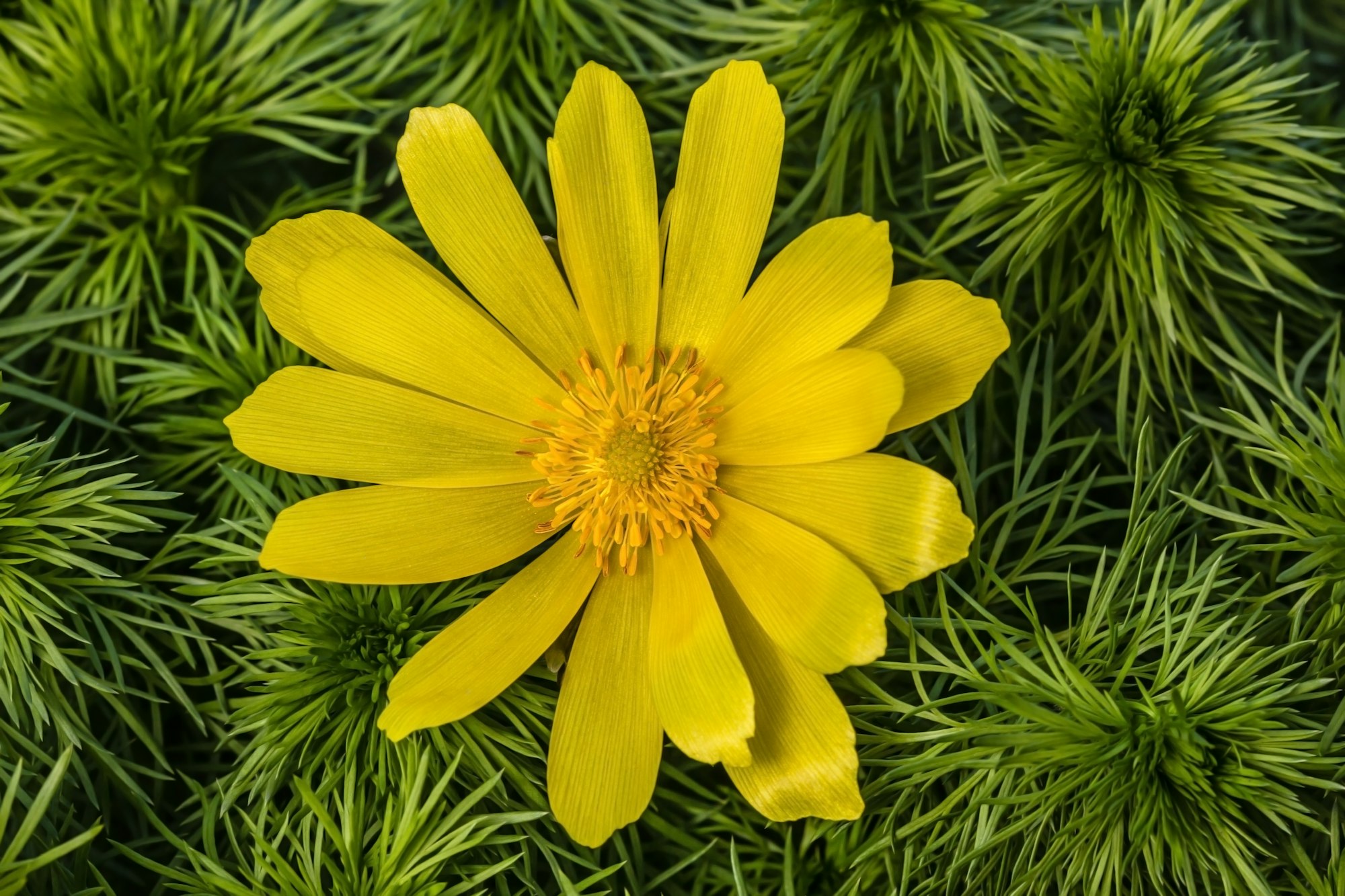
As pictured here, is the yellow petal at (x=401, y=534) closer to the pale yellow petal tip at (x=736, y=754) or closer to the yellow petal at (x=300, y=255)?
the yellow petal at (x=300, y=255)

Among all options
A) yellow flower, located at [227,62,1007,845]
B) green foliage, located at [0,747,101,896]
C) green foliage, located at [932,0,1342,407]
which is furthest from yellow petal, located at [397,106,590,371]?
green foliage, located at [0,747,101,896]

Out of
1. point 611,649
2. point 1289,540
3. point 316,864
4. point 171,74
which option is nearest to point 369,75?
point 171,74

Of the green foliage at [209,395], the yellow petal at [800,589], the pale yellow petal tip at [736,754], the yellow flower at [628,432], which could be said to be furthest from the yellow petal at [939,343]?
the green foliage at [209,395]

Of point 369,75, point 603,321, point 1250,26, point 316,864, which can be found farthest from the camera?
point 1250,26

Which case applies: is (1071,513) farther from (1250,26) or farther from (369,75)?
(369,75)

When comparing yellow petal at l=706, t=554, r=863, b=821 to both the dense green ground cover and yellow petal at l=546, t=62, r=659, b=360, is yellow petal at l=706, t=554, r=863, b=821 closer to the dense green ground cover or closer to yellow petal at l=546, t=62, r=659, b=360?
the dense green ground cover

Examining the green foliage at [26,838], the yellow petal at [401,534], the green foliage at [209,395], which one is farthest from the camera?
the green foliage at [209,395]

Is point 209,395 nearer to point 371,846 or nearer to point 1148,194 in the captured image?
point 371,846
